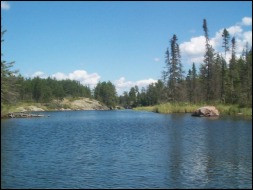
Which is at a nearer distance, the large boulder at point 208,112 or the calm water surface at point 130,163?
the calm water surface at point 130,163

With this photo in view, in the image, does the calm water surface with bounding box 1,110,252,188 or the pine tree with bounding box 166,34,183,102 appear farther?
the pine tree with bounding box 166,34,183,102

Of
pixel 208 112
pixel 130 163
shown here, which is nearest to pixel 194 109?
pixel 208 112

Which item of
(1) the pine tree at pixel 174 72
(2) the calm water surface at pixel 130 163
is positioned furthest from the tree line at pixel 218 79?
(2) the calm water surface at pixel 130 163

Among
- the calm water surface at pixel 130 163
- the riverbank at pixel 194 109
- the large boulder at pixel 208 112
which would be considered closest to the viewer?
the calm water surface at pixel 130 163

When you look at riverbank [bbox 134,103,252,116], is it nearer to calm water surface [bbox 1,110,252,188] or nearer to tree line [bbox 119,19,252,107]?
tree line [bbox 119,19,252,107]

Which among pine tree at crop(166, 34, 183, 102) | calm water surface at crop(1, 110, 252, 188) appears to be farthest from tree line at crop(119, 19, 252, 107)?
calm water surface at crop(1, 110, 252, 188)

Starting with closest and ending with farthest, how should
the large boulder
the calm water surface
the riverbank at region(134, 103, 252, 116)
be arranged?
the calm water surface
the riverbank at region(134, 103, 252, 116)
the large boulder

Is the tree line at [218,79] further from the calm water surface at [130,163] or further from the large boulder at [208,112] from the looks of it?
the calm water surface at [130,163]

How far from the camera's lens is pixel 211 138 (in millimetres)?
36344

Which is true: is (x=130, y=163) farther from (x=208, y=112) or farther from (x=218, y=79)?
(x=218, y=79)

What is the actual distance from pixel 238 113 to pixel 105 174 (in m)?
52.8

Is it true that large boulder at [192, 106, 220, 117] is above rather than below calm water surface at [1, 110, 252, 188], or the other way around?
above

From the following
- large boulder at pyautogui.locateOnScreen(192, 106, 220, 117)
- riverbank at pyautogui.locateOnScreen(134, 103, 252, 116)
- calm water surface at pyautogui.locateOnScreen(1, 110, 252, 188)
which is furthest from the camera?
large boulder at pyautogui.locateOnScreen(192, 106, 220, 117)

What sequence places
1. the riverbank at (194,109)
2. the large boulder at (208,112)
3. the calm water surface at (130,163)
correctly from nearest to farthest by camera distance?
the calm water surface at (130,163) < the riverbank at (194,109) < the large boulder at (208,112)
